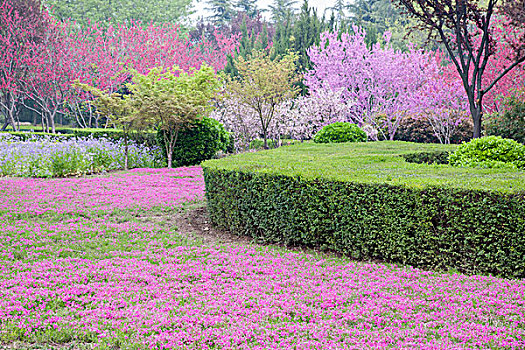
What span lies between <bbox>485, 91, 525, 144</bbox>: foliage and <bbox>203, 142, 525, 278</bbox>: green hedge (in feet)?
21.5

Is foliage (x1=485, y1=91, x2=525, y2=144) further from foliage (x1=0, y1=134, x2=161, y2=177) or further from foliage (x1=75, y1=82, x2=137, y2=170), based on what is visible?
foliage (x1=0, y1=134, x2=161, y2=177)

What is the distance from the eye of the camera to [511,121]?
1141cm

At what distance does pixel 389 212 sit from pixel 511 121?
8.72m

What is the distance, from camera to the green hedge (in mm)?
3975

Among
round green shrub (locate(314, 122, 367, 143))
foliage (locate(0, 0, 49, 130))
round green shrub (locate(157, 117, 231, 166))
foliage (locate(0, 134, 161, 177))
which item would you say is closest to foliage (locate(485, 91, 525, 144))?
round green shrub (locate(314, 122, 367, 143))

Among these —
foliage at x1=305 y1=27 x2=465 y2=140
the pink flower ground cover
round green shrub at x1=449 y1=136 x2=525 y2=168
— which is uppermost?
foliage at x1=305 y1=27 x2=465 y2=140

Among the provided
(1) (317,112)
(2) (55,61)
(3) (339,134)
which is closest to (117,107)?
(3) (339,134)

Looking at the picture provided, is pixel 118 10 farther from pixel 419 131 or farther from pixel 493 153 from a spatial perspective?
pixel 493 153

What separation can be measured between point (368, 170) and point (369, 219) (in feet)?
4.15

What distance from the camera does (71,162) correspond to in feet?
40.7

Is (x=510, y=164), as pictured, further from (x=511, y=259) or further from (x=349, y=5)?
(x=349, y=5)

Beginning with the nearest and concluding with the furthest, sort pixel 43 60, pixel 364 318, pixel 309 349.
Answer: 1. pixel 309 349
2. pixel 364 318
3. pixel 43 60

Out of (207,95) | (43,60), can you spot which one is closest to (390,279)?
(207,95)

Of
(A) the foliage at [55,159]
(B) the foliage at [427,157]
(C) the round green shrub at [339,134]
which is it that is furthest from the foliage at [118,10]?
(B) the foliage at [427,157]
